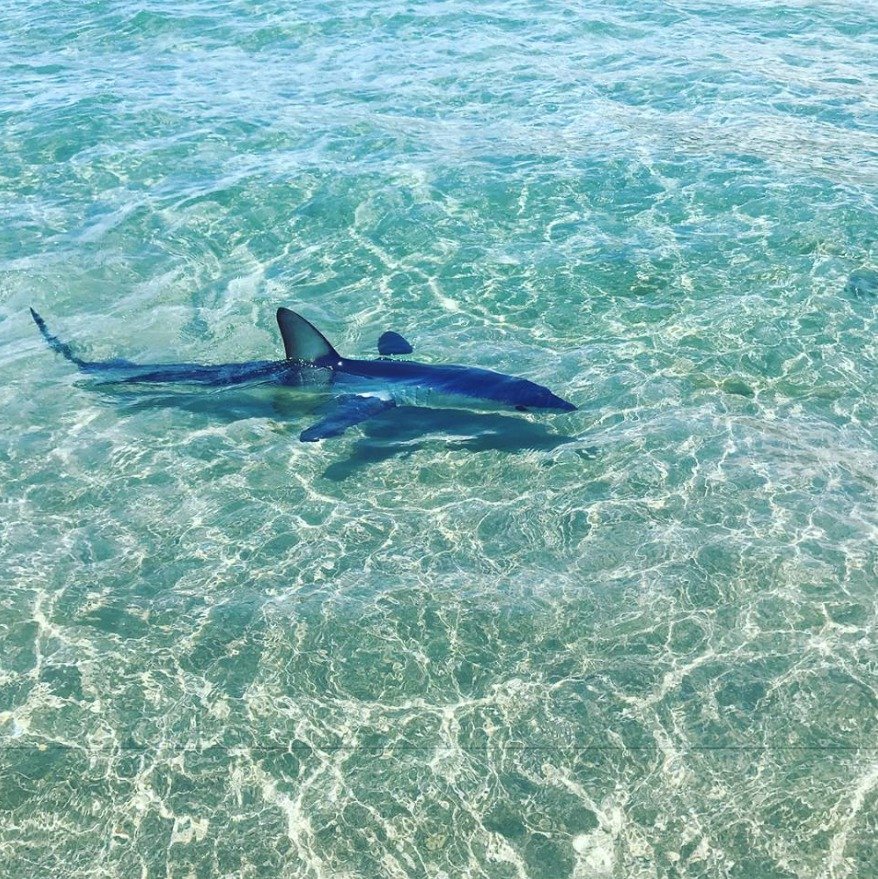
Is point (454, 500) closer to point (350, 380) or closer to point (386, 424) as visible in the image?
point (386, 424)

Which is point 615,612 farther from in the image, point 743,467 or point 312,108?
point 312,108

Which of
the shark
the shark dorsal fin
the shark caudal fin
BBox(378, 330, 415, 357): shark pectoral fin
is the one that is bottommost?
the shark caudal fin

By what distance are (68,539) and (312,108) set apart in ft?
86.2

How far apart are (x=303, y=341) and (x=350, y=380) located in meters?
1.47

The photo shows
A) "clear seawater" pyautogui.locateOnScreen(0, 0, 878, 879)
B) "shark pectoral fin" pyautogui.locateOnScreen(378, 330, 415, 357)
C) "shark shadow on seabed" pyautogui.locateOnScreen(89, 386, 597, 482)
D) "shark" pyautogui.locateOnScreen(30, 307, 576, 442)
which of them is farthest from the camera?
"shark pectoral fin" pyautogui.locateOnScreen(378, 330, 415, 357)

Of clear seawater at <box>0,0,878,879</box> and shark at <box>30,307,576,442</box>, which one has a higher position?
shark at <box>30,307,576,442</box>

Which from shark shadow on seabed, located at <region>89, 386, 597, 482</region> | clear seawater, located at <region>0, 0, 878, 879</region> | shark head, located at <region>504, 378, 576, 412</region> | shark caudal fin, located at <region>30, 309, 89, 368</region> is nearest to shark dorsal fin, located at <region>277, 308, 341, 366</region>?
shark shadow on seabed, located at <region>89, 386, 597, 482</region>

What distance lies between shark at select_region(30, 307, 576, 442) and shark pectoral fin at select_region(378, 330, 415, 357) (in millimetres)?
1137

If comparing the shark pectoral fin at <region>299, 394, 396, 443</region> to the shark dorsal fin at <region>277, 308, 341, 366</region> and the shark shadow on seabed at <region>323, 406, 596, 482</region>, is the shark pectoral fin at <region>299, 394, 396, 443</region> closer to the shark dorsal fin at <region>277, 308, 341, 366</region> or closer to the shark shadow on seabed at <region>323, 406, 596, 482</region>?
the shark shadow on seabed at <region>323, 406, 596, 482</region>

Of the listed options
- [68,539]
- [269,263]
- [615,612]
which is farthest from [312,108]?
[615,612]

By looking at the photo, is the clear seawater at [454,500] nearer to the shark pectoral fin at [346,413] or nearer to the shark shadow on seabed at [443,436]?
the shark shadow on seabed at [443,436]

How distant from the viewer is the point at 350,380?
2308 centimetres

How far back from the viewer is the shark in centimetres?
2194

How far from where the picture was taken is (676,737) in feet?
51.6
